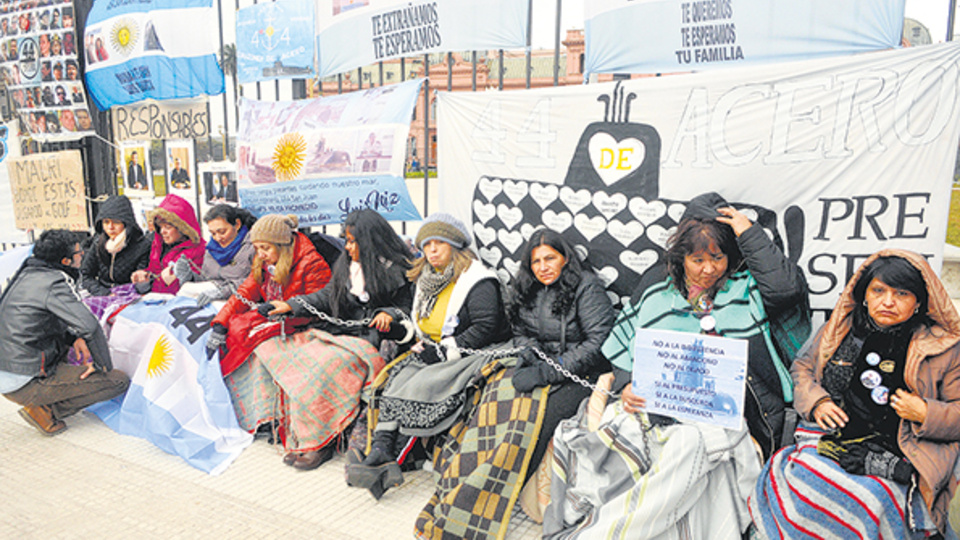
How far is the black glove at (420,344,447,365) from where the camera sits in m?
3.57

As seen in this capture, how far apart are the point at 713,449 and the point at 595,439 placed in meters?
0.49

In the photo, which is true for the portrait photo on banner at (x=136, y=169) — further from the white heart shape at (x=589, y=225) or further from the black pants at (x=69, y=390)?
the white heart shape at (x=589, y=225)

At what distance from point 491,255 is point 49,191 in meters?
5.77

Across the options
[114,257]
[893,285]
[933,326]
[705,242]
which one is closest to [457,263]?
[705,242]

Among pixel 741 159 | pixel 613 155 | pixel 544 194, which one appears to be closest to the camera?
pixel 741 159

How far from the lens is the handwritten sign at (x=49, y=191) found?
22.4 feet

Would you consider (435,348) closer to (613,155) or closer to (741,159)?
(613,155)

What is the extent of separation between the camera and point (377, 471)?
126 inches

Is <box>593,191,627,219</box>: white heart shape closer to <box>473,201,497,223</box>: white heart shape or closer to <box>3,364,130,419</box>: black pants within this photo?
<box>473,201,497,223</box>: white heart shape

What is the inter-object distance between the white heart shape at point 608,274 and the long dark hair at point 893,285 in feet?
4.15

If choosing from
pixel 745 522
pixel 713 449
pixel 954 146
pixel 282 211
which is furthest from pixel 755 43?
pixel 282 211

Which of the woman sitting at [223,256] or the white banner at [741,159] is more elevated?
the white banner at [741,159]

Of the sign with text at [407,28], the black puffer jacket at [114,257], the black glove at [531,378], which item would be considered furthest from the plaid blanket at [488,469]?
the black puffer jacket at [114,257]

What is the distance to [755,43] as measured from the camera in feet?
11.1
